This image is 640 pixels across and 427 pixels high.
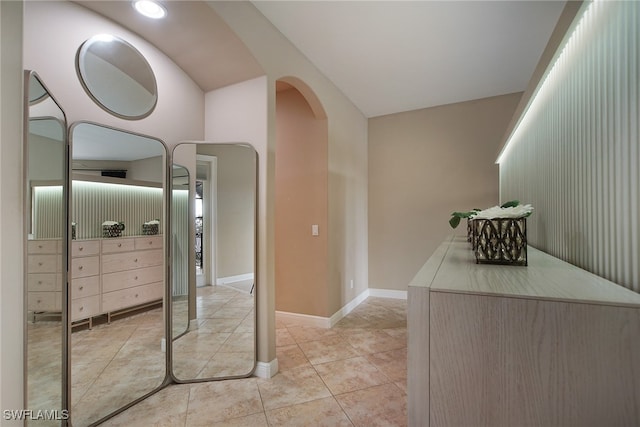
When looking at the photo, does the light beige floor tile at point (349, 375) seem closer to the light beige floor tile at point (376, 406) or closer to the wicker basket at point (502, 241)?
the light beige floor tile at point (376, 406)

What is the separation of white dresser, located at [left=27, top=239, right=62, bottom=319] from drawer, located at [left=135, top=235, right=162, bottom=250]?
1.52 ft

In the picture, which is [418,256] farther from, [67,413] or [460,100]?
[67,413]

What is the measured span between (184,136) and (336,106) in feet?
6.01

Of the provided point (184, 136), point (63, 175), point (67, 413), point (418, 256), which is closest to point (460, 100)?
point (418, 256)

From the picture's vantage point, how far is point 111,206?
5.72 ft

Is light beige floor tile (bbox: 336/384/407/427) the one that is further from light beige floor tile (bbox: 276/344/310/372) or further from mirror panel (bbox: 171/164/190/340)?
mirror panel (bbox: 171/164/190/340)

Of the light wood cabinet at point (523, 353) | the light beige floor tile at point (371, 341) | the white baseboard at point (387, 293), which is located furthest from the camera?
the white baseboard at point (387, 293)

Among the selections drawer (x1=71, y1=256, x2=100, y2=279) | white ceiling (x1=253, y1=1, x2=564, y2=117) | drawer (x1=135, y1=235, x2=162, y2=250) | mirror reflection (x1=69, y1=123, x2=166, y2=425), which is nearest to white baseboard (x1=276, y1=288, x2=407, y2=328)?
mirror reflection (x1=69, y1=123, x2=166, y2=425)

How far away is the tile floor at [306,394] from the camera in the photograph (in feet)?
5.53

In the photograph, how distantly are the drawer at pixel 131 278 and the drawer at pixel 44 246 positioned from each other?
356mm

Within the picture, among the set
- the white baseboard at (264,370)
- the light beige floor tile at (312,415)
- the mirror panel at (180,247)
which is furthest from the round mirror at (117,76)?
the light beige floor tile at (312,415)

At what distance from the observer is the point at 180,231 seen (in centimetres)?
212

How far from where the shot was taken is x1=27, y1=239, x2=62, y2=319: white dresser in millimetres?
1216

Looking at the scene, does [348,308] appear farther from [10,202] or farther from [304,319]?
[10,202]
